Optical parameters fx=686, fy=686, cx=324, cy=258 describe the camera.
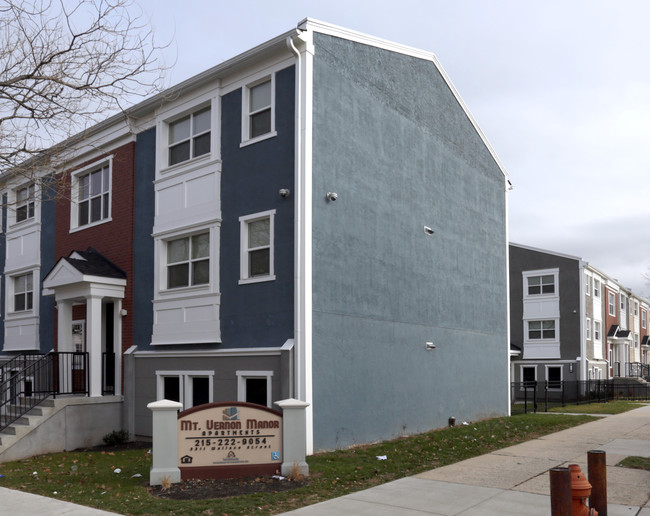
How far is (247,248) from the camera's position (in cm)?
1524

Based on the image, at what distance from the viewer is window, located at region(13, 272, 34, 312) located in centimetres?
2209

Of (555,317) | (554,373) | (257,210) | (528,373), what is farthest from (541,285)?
(257,210)

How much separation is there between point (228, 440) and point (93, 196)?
11.2 meters

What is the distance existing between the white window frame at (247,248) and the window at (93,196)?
557cm

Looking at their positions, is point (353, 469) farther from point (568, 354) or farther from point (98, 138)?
point (568, 354)

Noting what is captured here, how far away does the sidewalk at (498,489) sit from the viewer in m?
8.84

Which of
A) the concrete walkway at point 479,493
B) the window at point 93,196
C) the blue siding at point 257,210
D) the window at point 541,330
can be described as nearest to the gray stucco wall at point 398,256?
the blue siding at point 257,210

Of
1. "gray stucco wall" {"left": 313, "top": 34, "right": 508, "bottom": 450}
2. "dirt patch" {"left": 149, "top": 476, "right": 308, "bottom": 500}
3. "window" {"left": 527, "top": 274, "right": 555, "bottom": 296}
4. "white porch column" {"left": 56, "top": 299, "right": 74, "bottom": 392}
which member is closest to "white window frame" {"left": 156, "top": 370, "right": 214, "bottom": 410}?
"gray stucco wall" {"left": 313, "top": 34, "right": 508, "bottom": 450}

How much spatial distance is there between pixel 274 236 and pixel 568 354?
2926cm

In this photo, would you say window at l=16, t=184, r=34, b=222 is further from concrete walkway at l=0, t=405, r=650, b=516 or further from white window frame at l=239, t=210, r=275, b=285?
concrete walkway at l=0, t=405, r=650, b=516

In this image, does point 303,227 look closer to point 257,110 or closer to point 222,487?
point 257,110

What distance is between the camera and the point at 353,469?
468 inches

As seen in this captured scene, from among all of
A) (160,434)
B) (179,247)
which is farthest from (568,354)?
(160,434)

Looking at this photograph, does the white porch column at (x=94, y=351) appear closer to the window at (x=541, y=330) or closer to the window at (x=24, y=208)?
the window at (x=24, y=208)
